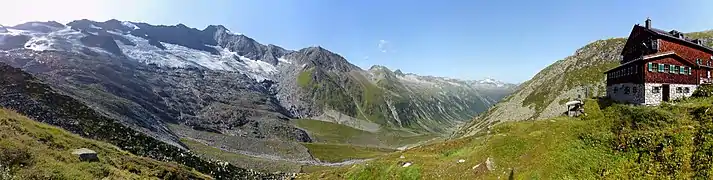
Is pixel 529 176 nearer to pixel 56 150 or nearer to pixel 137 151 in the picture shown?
pixel 56 150

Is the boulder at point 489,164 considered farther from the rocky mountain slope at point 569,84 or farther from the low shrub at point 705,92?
the rocky mountain slope at point 569,84

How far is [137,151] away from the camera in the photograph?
269 feet

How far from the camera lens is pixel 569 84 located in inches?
6117

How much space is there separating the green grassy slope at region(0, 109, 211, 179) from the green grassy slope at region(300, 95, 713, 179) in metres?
30.0

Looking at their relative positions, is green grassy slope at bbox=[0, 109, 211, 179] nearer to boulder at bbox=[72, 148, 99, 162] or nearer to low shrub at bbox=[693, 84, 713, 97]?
boulder at bbox=[72, 148, 99, 162]

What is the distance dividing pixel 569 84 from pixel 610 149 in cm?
14151

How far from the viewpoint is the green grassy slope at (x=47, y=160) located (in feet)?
111

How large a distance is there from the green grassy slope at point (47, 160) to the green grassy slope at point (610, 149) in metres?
30.0

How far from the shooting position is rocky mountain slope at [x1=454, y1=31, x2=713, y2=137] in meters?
139

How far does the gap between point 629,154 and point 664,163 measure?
220 cm

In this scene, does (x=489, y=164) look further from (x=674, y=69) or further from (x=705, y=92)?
(x=674, y=69)

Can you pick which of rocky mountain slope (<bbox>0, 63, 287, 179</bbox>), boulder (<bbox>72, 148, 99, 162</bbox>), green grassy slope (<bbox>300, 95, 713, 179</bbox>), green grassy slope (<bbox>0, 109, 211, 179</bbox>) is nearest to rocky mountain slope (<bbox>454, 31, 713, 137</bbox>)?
rocky mountain slope (<bbox>0, 63, 287, 179</bbox>)

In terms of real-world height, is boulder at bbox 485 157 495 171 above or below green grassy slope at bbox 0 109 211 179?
above

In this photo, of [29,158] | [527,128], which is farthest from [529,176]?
[29,158]
